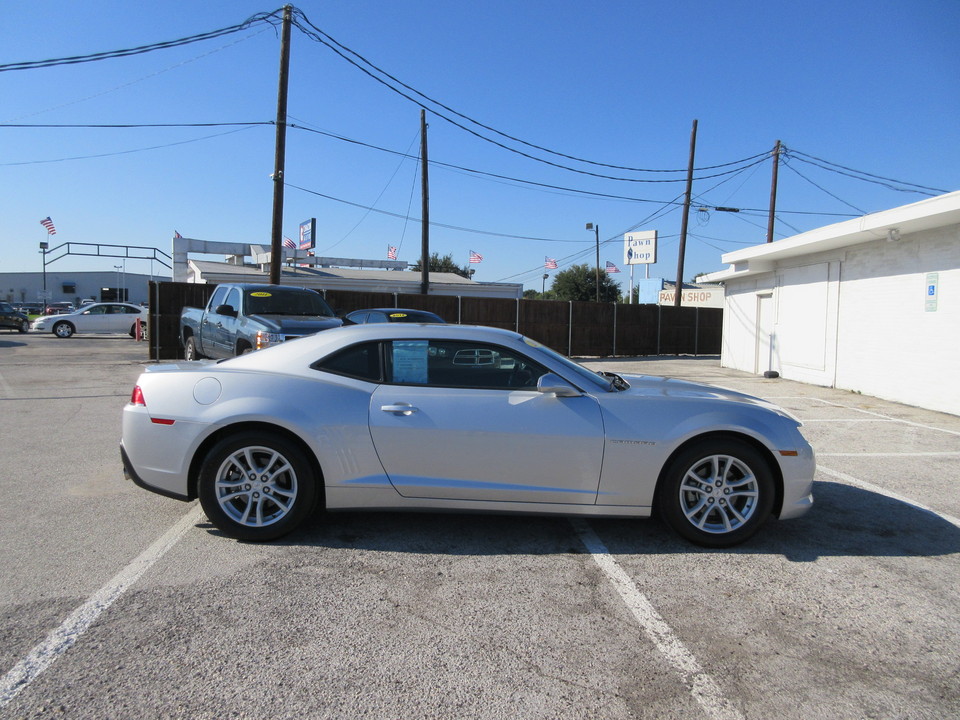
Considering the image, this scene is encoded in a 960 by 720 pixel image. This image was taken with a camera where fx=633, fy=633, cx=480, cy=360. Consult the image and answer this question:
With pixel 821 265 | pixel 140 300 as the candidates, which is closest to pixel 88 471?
pixel 821 265

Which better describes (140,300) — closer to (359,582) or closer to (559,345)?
(559,345)

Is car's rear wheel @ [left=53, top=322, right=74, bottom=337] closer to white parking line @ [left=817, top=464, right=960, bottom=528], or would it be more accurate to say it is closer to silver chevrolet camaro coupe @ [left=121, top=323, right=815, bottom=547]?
silver chevrolet camaro coupe @ [left=121, top=323, right=815, bottom=547]

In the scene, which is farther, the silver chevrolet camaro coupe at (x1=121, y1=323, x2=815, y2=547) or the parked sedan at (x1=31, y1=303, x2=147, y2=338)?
the parked sedan at (x1=31, y1=303, x2=147, y2=338)

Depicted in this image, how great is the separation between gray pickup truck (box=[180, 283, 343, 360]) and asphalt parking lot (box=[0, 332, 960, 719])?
4.71 meters

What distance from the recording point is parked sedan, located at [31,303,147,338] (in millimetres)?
26578

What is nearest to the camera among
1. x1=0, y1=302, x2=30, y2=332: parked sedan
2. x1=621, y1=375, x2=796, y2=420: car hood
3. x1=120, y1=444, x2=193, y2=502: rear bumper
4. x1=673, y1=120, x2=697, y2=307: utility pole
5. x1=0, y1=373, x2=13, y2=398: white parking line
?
x1=120, y1=444, x2=193, y2=502: rear bumper

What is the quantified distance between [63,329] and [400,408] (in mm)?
28409

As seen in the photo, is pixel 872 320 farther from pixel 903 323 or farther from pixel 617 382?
pixel 617 382

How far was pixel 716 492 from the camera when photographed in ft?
13.2

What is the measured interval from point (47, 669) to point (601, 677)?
2.27 m

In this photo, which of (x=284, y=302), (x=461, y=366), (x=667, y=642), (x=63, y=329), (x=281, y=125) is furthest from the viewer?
(x=63, y=329)

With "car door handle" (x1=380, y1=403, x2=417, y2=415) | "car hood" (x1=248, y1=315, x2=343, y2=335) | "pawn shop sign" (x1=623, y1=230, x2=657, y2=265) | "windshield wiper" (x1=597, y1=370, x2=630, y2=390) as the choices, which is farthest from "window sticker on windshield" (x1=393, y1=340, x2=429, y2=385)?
"pawn shop sign" (x1=623, y1=230, x2=657, y2=265)

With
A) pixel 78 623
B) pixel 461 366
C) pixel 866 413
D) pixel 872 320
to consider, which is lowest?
pixel 78 623

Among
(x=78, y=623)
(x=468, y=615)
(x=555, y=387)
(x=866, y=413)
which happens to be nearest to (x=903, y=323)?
(x=866, y=413)
